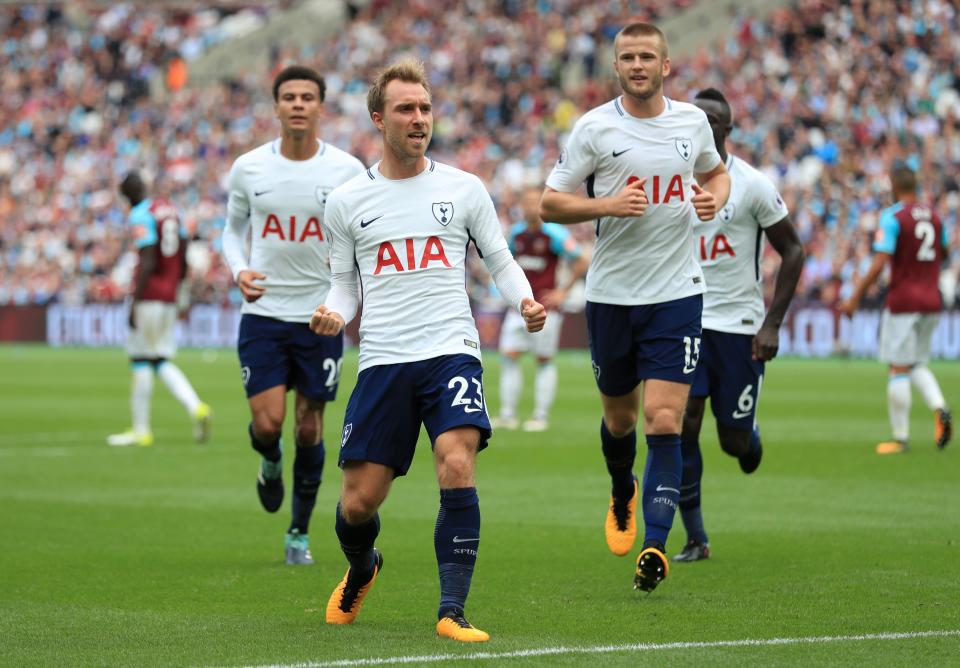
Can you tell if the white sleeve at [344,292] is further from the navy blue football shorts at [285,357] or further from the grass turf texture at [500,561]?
the navy blue football shorts at [285,357]

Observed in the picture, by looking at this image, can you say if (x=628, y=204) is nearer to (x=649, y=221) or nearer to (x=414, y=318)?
(x=649, y=221)

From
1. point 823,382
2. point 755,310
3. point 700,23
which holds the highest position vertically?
point 700,23

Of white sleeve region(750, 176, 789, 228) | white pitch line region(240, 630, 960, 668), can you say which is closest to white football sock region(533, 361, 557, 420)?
white sleeve region(750, 176, 789, 228)

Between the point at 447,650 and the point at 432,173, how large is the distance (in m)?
2.09

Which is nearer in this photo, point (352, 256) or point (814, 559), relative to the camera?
point (352, 256)

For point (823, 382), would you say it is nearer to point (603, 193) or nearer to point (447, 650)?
point (603, 193)

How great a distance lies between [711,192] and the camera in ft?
27.8

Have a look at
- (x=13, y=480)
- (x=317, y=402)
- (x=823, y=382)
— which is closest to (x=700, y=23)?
(x=823, y=382)

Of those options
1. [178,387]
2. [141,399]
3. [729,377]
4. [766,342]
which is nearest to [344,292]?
[766,342]

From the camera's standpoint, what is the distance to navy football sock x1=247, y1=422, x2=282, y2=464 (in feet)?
32.2

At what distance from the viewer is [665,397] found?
8289 mm

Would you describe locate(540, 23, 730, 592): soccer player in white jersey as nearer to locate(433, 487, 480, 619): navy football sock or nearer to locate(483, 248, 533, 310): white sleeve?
locate(483, 248, 533, 310): white sleeve

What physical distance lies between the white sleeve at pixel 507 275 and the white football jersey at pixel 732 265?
Result: 8.48ft

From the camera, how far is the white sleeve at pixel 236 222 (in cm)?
978
